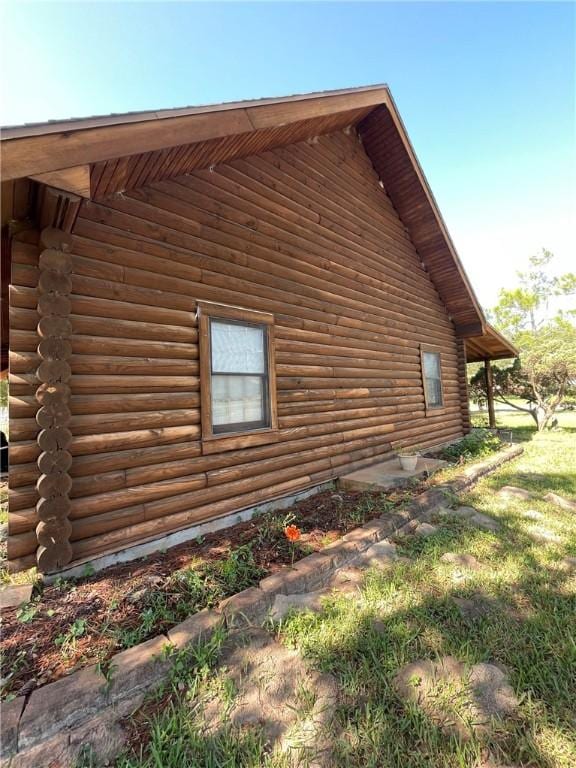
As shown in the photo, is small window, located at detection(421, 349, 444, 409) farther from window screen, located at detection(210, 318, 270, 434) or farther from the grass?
window screen, located at detection(210, 318, 270, 434)

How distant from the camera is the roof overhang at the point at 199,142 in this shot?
2.30 meters

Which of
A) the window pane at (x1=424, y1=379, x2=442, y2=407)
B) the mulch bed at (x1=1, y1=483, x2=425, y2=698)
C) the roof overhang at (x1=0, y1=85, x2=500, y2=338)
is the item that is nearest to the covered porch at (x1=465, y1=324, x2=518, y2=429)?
the window pane at (x1=424, y1=379, x2=442, y2=407)

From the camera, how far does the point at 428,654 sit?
79.7 inches

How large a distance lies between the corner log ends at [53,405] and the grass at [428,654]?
5.68 ft

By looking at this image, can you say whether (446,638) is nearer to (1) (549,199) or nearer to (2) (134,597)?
(2) (134,597)

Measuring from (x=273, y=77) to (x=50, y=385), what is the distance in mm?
8992

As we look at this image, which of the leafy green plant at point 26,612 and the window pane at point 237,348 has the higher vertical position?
the window pane at point 237,348

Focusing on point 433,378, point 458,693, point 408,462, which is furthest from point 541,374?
point 458,693

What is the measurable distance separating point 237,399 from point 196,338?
0.99 m

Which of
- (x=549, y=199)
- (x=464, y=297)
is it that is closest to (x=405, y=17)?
(x=464, y=297)

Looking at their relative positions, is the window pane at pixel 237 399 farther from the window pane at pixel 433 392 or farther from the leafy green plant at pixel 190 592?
the window pane at pixel 433 392

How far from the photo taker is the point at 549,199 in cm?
1936

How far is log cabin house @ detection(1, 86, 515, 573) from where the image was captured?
2730 millimetres

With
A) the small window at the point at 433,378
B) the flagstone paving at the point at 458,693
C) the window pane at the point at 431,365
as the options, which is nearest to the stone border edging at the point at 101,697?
the flagstone paving at the point at 458,693
